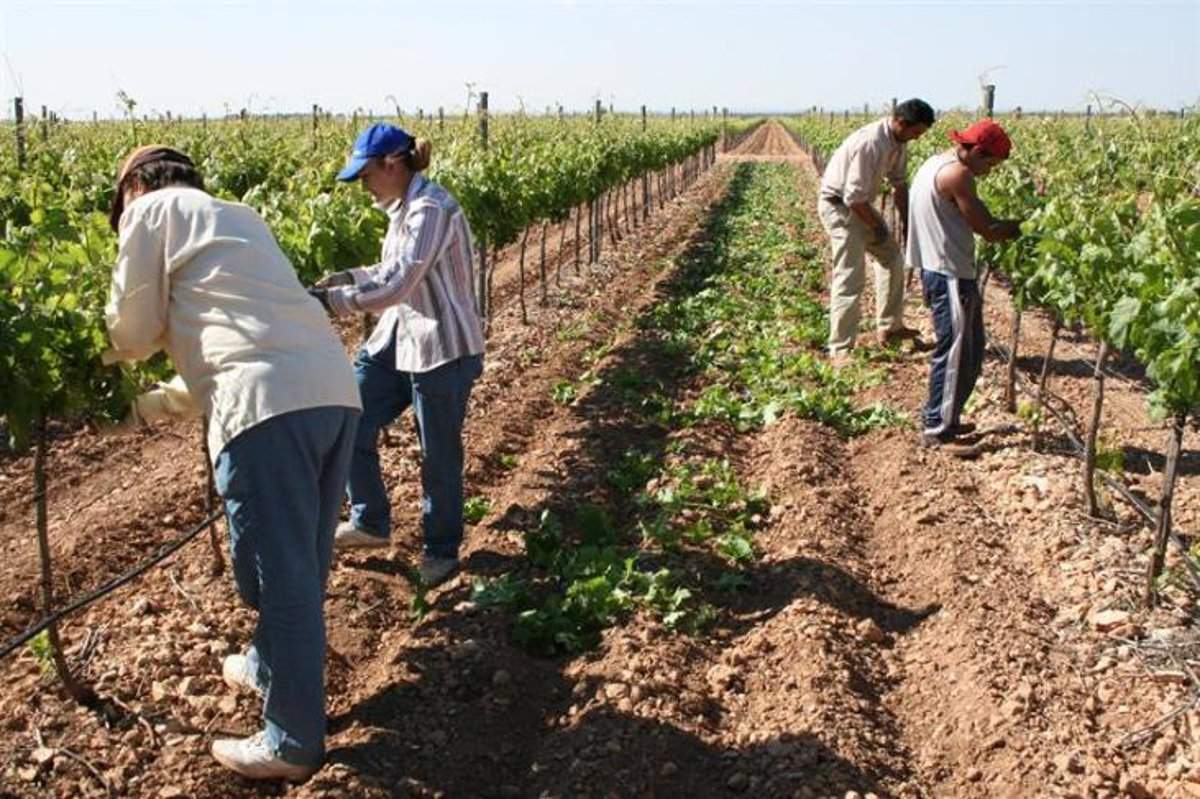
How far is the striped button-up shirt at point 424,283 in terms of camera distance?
15.0 ft

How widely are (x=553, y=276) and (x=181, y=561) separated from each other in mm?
9009

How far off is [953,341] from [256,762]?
14.7 ft

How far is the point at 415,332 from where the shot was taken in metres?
4.81

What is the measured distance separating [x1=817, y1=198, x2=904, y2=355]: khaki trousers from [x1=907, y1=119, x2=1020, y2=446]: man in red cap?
6.83ft

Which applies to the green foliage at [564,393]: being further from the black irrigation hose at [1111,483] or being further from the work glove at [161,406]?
the work glove at [161,406]

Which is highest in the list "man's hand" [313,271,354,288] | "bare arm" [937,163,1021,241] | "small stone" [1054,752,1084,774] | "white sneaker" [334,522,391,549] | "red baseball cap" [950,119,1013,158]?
"red baseball cap" [950,119,1013,158]

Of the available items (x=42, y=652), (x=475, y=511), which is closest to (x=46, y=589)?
(x=42, y=652)

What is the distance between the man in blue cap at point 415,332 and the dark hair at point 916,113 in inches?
162

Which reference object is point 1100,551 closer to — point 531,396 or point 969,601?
point 969,601

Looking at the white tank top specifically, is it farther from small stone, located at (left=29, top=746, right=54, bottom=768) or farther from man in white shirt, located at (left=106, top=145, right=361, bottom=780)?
small stone, located at (left=29, top=746, right=54, bottom=768)

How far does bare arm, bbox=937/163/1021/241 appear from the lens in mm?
6340

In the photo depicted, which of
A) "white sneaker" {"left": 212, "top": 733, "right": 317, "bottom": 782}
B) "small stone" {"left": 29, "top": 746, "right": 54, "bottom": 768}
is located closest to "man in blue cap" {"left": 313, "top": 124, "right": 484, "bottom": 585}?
"white sneaker" {"left": 212, "top": 733, "right": 317, "bottom": 782}

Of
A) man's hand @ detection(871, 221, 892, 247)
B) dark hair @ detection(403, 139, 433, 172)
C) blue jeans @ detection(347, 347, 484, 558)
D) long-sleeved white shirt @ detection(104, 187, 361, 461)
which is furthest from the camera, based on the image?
man's hand @ detection(871, 221, 892, 247)

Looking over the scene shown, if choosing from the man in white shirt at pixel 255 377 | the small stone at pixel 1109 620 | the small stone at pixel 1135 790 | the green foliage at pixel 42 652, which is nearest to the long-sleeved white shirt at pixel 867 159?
the small stone at pixel 1109 620
